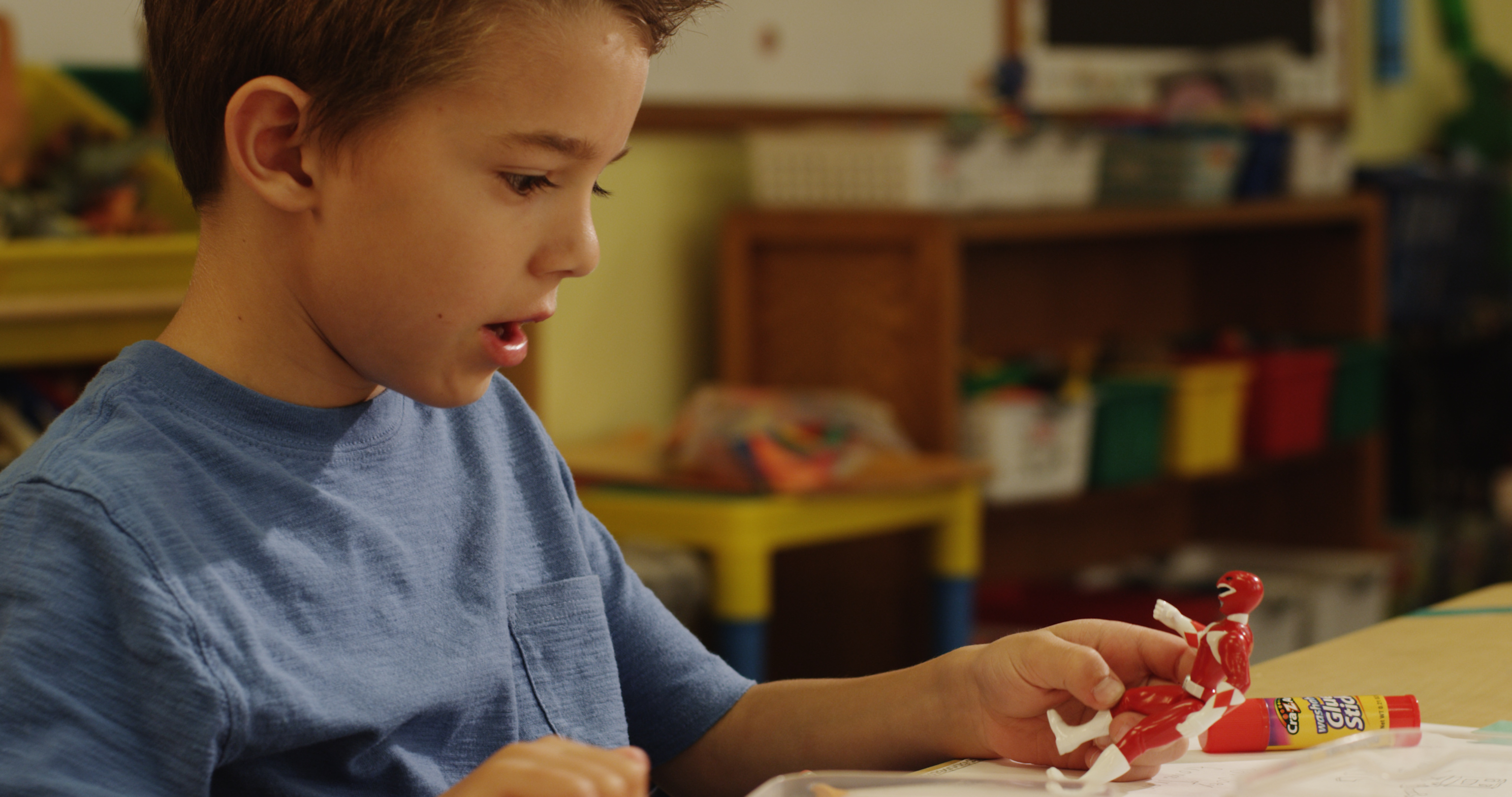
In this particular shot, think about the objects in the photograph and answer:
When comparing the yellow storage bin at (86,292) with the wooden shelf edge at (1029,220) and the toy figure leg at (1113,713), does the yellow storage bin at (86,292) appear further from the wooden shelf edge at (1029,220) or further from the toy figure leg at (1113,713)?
the toy figure leg at (1113,713)

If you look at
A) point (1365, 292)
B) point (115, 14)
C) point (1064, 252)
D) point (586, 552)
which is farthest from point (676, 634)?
point (1365, 292)

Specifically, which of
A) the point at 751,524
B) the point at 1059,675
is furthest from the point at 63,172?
the point at 1059,675

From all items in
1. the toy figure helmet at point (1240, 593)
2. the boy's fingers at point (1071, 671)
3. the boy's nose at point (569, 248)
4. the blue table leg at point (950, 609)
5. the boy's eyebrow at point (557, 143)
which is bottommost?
the blue table leg at point (950, 609)

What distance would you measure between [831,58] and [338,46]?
206 cm

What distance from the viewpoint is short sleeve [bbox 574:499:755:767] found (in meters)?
0.88

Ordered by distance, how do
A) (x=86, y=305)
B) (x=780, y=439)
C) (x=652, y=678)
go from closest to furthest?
(x=652, y=678) → (x=86, y=305) → (x=780, y=439)

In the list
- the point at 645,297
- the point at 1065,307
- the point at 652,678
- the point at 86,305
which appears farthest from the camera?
the point at 1065,307

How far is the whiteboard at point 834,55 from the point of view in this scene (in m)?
2.45

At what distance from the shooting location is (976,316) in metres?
2.92

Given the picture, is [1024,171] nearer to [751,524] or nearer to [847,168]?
[847,168]

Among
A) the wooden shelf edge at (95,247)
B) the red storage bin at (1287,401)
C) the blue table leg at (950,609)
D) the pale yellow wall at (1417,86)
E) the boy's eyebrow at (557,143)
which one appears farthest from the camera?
the pale yellow wall at (1417,86)

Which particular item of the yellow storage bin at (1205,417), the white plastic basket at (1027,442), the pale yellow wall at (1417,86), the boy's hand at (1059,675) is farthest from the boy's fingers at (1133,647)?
the pale yellow wall at (1417,86)

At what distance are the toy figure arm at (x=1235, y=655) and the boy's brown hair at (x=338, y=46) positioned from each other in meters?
0.38

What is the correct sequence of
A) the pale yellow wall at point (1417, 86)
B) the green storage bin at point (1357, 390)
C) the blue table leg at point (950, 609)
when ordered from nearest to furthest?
the blue table leg at point (950, 609) < the green storage bin at point (1357, 390) < the pale yellow wall at point (1417, 86)
